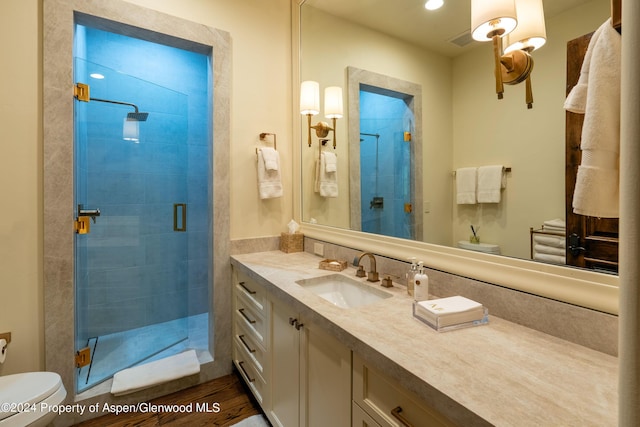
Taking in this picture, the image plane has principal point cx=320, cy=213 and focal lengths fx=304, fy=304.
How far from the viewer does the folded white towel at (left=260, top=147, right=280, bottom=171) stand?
6.97ft

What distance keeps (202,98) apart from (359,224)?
7.27 feet

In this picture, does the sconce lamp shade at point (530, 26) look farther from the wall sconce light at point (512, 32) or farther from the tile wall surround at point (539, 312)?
the tile wall surround at point (539, 312)

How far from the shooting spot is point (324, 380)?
3.53ft

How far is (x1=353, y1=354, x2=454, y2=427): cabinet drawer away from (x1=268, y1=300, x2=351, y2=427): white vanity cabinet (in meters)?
0.05

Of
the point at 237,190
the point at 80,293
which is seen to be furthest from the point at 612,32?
the point at 80,293

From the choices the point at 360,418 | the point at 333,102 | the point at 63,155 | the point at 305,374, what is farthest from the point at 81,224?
the point at 360,418

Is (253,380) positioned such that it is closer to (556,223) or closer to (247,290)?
(247,290)

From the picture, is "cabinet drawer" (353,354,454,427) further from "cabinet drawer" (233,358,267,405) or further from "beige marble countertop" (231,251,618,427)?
"cabinet drawer" (233,358,267,405)

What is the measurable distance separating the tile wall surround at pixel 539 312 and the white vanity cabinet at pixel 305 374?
509 mm

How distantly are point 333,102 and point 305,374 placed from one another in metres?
1.57

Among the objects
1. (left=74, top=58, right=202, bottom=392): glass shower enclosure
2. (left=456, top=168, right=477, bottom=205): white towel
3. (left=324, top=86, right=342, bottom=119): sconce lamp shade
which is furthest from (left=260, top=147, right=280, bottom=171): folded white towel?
(left=456, top=168, right=477, bottom=205): white towel

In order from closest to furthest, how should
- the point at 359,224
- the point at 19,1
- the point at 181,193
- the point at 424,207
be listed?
1. the point at 424,207
2. the point at 19,1
3. the point at 359,224
4. the point at 181,193

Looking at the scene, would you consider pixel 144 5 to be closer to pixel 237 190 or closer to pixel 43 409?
pixel 237 190

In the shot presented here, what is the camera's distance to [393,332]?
0.92 m
